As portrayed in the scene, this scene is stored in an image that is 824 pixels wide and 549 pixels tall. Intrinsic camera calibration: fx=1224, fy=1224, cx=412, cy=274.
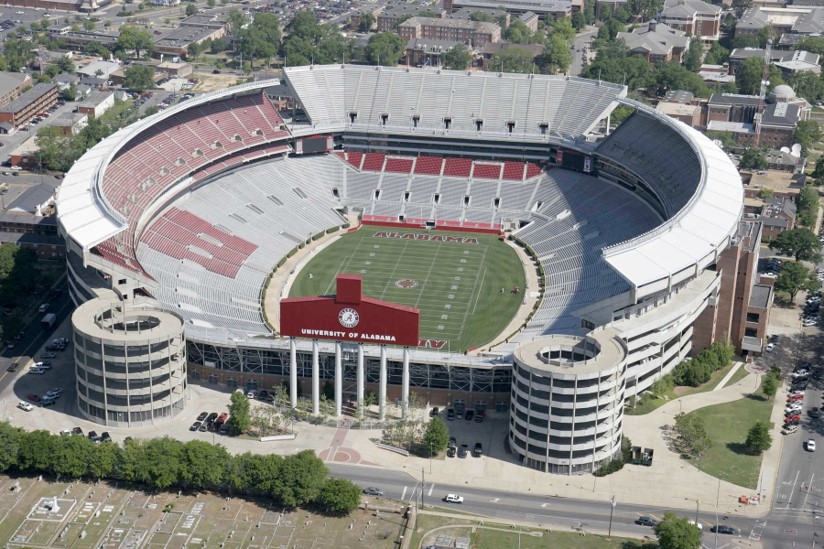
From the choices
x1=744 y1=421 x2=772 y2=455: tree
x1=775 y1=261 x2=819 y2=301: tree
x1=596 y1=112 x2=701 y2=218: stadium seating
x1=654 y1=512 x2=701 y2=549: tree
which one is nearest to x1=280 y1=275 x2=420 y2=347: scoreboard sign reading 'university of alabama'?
x1=654 y1=512 x2=701 y2=549: tree

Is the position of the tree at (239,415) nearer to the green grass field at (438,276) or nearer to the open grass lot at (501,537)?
the open grass lot at (501,537)

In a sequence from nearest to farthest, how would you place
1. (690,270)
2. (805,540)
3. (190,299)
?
1. (805,540)
2. (690,270)
3. (190,299)

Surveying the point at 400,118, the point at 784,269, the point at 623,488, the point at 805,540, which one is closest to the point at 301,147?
the point at 400,118

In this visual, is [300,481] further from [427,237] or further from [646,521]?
[427,237]

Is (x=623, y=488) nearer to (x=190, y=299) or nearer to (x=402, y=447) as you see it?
(x=402, y=447)

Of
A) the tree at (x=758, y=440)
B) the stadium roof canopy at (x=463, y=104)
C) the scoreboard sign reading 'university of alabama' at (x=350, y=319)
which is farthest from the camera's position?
the stadium roof canopy at (x=463, y=104)

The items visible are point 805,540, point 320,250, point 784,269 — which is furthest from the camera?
point 320,250

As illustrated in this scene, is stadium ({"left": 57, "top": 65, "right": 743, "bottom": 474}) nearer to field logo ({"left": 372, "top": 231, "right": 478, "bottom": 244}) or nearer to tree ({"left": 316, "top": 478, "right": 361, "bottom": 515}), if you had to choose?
field logo ({"left": 372, "top": 231, "right": 478, "bottom": 244})

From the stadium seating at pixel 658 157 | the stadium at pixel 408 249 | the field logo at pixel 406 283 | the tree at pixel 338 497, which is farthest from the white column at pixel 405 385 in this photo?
the stadium seating at pixel 658 157
